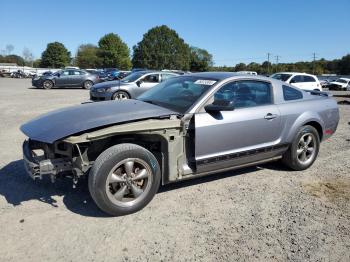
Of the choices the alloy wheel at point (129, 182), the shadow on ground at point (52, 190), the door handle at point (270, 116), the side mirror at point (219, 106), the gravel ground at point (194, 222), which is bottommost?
the gravel ground at point (194, 222)

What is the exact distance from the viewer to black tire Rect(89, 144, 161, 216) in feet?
12.0

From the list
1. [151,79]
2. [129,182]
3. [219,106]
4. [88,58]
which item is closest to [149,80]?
[151,79]

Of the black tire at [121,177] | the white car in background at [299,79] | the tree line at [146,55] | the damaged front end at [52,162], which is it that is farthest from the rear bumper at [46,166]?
the tree line at [146,55]

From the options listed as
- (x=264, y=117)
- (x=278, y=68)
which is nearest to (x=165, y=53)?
(x=278, y=68)

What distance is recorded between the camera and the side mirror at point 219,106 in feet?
13.9

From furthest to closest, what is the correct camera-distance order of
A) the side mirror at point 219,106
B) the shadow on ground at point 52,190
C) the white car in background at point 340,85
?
1. the white car in background at point 340,85
2. the side mirror at point 219,106
3. the shadow on ground at point 52,190

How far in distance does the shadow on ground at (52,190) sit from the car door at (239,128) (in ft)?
1.94

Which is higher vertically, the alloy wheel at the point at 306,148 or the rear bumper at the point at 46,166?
the rear bumper at the point at 46,166

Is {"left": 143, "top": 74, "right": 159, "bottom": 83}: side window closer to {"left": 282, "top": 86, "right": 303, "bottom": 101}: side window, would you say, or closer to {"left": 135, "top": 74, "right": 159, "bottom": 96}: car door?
{"left": 135, "top": 74, "right": 159, "bottom": 96}: car door

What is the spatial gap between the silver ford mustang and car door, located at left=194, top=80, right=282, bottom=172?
0.04 ft

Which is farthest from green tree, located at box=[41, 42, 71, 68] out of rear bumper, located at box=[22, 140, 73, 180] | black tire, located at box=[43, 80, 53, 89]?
rear bumper, located at box=[22, 140, 73, 180]

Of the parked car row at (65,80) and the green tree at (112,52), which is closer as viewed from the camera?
the parked car row at (65,80)

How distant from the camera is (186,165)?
14.1 feet

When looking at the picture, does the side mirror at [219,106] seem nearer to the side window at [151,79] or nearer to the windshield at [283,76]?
the side window at [151,79]
